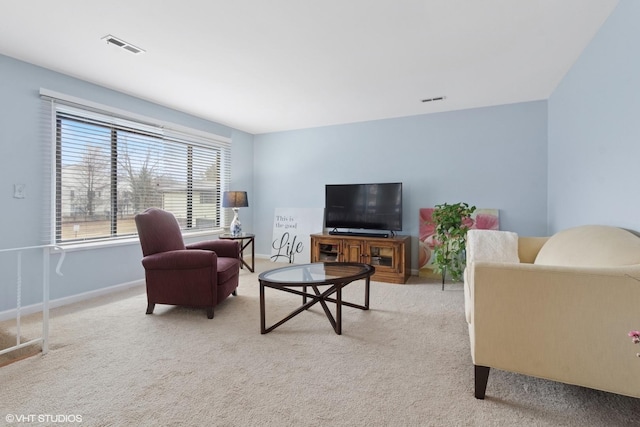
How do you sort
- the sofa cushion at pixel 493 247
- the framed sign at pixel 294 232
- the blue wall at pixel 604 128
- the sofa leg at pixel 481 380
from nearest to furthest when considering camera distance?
1. the sofa leg at pixel 481 380
2. the blue wall at pixel 604 128
3. the sofa cushion at pixel 493 247
4. the framed sign at pixel 294 232

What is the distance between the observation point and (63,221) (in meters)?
3.05

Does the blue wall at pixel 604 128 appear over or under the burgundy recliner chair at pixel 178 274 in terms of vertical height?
over

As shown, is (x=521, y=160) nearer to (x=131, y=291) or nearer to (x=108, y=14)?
(x=108, y=14)

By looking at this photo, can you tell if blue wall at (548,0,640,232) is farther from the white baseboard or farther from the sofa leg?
the white baseboard

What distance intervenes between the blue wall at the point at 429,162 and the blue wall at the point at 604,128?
25.7 inches

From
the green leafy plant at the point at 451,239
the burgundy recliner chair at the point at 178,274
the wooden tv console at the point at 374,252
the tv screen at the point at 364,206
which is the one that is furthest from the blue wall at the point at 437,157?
the burgundy recliner chair at the point at 178,274

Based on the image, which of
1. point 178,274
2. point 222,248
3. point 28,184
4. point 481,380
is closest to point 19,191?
point 28,184

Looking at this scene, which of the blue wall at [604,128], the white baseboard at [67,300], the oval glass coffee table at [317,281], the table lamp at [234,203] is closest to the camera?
the blue wall at [604,128]

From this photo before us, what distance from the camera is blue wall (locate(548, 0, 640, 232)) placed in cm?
177

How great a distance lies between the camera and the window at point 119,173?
120 inches

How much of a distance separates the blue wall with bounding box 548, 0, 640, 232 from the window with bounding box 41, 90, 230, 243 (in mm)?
4470

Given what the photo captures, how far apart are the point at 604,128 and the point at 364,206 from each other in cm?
268

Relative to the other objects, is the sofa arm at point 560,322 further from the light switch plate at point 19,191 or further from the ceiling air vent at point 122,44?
the light switch plate at point 19,191

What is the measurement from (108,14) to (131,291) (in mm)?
2766
